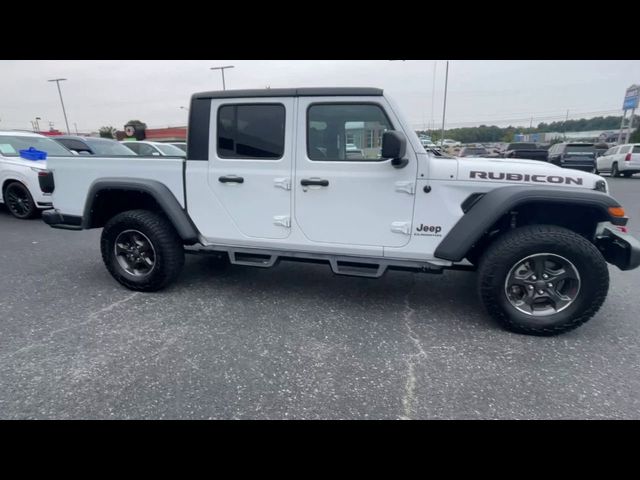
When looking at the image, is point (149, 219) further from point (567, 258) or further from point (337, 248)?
point (567, 258)

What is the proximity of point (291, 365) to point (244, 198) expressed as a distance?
5.39 ft

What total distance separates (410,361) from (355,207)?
1358mm

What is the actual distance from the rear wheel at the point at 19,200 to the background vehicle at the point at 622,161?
68.6ft

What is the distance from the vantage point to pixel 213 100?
3.49m

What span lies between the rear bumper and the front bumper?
5251 millimetres

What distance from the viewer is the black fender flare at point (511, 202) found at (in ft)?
9.24

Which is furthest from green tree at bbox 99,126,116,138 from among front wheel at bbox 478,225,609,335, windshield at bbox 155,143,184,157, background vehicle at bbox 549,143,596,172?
front wheel at bbox 478,225,609,335

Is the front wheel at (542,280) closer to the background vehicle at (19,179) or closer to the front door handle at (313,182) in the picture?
the front door handle at (313,182)

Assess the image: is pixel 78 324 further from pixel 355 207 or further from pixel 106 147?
pixel 106 147

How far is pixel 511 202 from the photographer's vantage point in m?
2.84

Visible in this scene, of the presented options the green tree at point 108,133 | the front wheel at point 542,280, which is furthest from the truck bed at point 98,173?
the green tree at point 108,133

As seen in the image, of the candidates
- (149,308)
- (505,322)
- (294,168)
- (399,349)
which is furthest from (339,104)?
(149,308)

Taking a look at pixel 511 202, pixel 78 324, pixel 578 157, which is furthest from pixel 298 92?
pixel 578 157

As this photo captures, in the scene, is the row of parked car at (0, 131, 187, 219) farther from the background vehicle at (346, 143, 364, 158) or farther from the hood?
the hood
